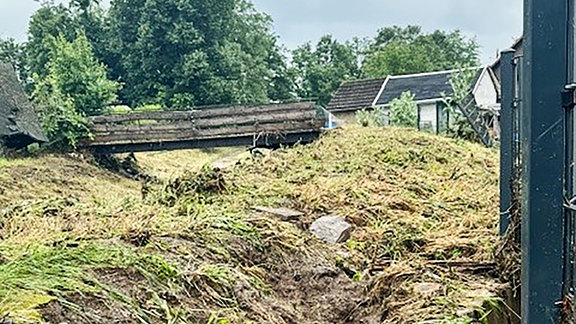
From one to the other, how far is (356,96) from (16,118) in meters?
19.1

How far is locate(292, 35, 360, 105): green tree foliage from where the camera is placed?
41.8 meters

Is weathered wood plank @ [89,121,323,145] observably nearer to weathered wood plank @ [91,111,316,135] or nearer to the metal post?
weathered wood plank @ [91,111,316,135]

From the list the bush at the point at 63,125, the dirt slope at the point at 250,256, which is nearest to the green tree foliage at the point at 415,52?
the bush at the point at 63,125

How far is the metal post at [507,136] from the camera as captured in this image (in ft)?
10.6

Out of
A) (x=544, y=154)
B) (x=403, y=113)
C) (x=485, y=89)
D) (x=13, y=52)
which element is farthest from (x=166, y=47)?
(x=544, y=154)

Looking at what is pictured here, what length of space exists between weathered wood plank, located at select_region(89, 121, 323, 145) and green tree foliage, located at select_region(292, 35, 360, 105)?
2624cm

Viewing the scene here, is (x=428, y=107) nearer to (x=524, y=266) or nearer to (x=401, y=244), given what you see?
(x=401, y=244)

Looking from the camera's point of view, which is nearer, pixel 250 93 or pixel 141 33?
pixel 141 33

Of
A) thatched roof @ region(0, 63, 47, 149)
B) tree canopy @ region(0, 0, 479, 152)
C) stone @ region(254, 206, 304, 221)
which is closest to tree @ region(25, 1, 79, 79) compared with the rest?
tree canopy @ region(0, 0, 479, 152)

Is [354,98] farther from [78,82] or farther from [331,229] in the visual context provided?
[331,229]

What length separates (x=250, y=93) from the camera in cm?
3183

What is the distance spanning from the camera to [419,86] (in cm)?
2973

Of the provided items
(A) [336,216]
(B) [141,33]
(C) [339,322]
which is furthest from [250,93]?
(C) [339,322]

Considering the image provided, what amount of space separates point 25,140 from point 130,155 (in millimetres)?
2662
